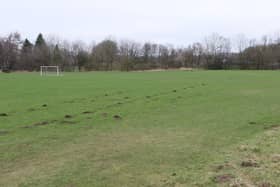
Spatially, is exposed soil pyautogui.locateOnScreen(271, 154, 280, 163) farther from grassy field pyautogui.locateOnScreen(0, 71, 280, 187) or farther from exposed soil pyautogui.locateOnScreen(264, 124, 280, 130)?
exposed soil pyautogui.locateOnScreen(264, 124, 280, 130)

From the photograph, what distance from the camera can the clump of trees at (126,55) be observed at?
85438 mm

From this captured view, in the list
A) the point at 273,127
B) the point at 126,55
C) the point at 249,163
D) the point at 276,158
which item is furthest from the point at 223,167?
the point at 126,55

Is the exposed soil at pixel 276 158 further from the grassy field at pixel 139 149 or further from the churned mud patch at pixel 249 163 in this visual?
the churned mud patch at pixel 249 163

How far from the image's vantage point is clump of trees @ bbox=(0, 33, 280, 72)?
85.4 m

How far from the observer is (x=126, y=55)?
9312 cm

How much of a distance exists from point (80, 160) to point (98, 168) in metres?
0.69

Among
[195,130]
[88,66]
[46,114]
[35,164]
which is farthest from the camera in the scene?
[88,66]

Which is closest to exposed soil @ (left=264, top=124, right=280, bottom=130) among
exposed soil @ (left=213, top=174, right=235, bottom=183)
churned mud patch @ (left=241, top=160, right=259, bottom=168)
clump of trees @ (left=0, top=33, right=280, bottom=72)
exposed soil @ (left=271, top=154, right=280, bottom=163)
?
exposed soil @ (left=271, top=154, right=280, bottom=163)

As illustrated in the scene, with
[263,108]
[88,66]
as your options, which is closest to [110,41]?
[88,66]

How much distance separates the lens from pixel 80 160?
594 cm

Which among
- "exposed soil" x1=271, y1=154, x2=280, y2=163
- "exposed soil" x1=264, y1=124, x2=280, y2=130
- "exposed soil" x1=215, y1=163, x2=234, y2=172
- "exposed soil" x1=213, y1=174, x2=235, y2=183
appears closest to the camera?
"exposed soil" x1=213, y1=174, x2=235, y2=183

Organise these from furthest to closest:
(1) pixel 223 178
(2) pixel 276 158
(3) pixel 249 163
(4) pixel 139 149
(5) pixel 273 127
→ (5) pixel 273 127
(4) pixel 139 149
(2) pixel 276 158
(3) pixel 249 163
(1) pixel 223 178

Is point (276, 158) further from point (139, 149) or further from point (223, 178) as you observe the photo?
point (139, 149)

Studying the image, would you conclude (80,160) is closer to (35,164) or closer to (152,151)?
(35,164)
